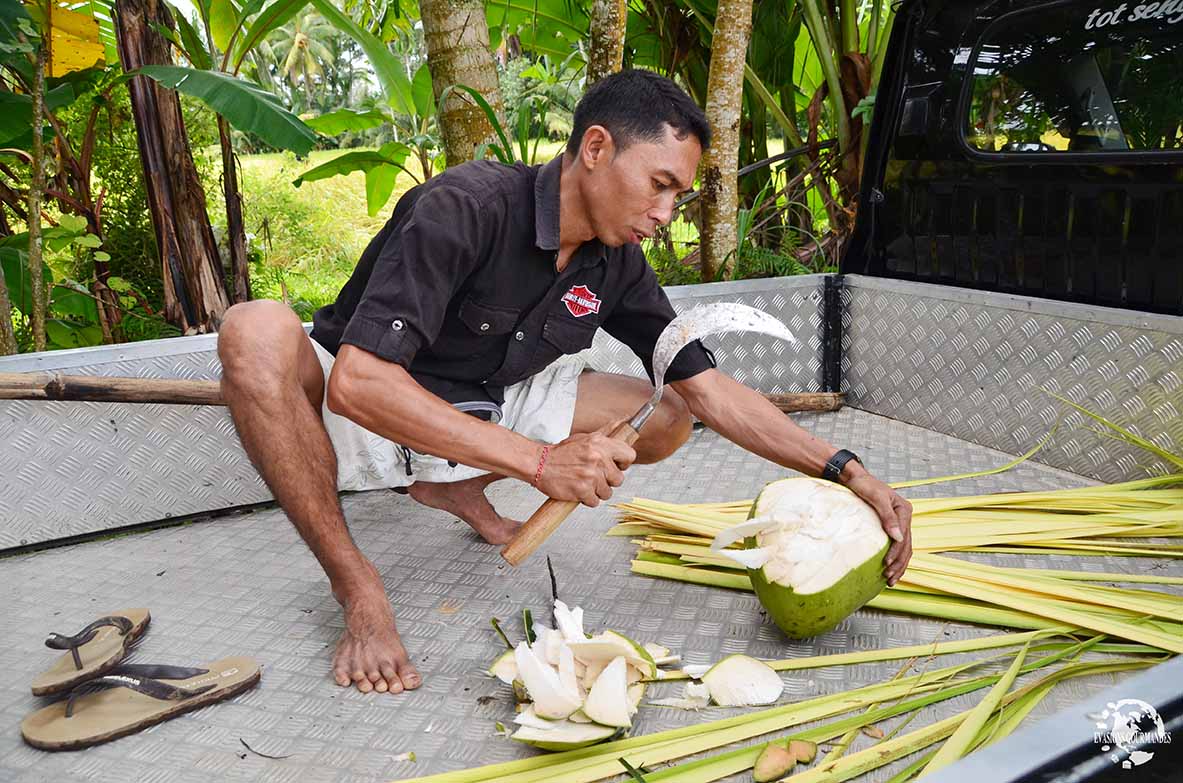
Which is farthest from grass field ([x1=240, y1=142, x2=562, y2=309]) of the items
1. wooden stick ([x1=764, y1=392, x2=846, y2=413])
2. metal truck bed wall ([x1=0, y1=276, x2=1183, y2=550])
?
wooden stick ([x1=764, y1=392, x2=846, y2=413])

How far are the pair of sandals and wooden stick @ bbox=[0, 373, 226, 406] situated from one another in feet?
2.19

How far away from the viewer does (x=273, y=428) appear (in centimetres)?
188

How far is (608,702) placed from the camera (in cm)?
149

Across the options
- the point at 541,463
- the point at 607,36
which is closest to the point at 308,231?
the point at 607,36

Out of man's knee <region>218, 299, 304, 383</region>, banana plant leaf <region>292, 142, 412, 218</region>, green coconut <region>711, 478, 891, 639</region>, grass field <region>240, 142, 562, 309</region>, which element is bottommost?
grass field <region>240, 142, 562, 309</region>

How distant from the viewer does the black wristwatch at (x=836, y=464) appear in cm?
192

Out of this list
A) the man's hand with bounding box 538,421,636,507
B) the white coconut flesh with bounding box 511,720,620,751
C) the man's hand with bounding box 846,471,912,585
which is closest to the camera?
the white coconut flesh with bounding box 511,720,620,751

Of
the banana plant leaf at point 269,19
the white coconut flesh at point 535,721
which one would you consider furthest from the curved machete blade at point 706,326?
the banana plant leaf at point 269,19

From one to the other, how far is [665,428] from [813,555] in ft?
2.20

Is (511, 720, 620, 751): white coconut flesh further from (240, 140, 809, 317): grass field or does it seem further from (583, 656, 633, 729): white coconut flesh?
(240, 140, 809, 317): grass field

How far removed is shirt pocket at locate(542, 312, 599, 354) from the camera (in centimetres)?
215

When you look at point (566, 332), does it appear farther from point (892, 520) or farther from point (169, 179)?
point (169, 179)

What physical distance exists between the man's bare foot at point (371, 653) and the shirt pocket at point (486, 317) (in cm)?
63

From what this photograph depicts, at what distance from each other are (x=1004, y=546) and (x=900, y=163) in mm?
1415
